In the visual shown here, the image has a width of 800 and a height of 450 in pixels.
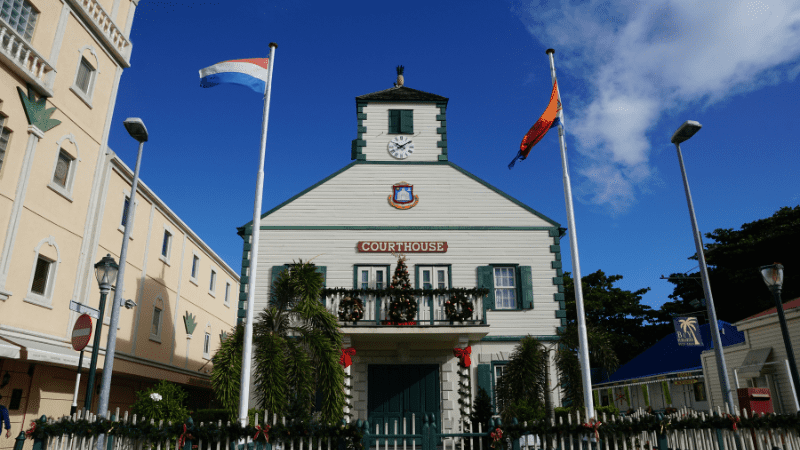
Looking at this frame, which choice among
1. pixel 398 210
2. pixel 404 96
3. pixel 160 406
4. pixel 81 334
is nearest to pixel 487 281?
pixel 398 210

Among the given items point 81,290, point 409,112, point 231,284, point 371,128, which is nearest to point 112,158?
point 81,290

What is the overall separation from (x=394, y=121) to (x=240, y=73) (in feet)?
27.8

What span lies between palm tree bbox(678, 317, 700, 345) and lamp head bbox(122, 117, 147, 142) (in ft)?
66.2

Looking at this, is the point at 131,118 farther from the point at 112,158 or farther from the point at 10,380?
the point at 10,380

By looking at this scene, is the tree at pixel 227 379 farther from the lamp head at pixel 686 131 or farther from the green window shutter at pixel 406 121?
the lamp head at pixel 686 131

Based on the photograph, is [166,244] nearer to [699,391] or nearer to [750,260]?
[699,391]

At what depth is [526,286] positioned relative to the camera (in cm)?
1700

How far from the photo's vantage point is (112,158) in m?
16.4

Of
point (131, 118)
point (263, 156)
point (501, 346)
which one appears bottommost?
point (501, 346)

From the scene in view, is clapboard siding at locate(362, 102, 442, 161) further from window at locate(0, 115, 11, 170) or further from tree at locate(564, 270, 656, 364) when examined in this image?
tree at locate(564, 270, 656, 364)

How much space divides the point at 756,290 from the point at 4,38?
38326 mm

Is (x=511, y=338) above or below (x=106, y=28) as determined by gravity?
below

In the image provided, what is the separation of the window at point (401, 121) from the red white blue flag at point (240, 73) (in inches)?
305

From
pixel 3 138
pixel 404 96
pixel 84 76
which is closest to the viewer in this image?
pixel 3 138
